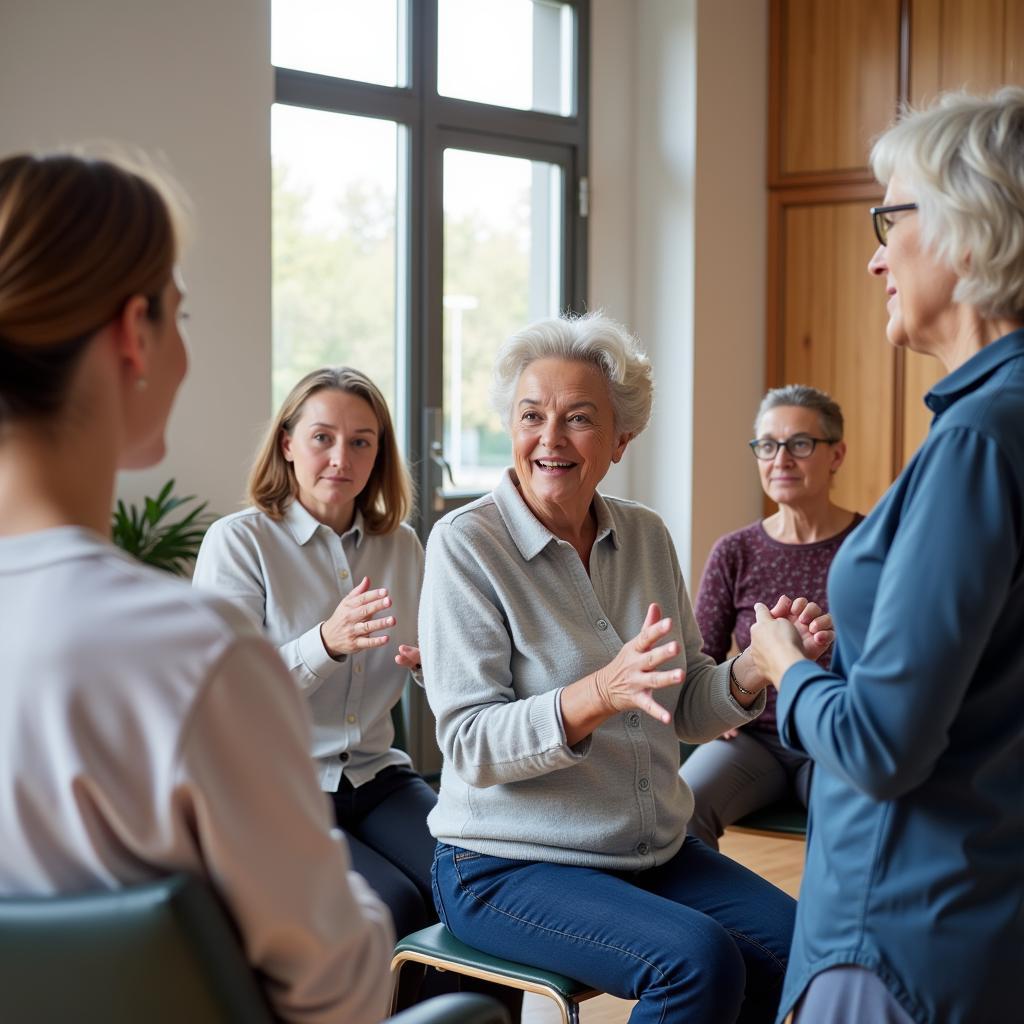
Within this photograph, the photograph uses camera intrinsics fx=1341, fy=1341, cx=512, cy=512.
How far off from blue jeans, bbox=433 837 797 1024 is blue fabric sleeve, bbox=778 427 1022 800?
2.08 feet

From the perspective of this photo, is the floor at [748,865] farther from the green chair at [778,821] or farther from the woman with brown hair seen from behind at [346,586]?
the woman with brown hair seen from behind at [346,586]

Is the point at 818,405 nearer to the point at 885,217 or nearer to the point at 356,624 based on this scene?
the point at 356,624

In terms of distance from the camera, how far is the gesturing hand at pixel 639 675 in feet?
5.75

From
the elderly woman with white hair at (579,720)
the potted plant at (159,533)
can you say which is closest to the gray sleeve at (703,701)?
the elderly woman with white hair at (579,720)

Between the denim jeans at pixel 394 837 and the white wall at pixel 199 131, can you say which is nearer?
the denim jeans at pixel 394 837

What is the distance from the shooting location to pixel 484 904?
6.64 feet

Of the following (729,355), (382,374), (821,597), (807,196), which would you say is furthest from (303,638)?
(807,196)

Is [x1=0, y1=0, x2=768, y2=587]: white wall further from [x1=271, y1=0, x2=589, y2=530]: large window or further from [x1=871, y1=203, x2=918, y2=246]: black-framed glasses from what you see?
[x1=871, y1=203, x2=918, y2=246]: black-framed glasses

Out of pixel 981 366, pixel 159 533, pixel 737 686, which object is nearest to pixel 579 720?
pixel 737 686

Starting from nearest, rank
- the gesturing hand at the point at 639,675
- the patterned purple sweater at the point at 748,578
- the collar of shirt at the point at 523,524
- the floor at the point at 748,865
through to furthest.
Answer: the gesturing hand at the point at 639,675, the collar of shirt at the point at 523,524, the floor at the point at 748,865, the patterned purple sweater at the point at 748,578

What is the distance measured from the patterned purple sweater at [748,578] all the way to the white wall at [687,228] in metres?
2.06

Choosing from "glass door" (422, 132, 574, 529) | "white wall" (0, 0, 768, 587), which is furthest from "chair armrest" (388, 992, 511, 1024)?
"white wall" (0, 0, 768, 587)

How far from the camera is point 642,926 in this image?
75.2 inches

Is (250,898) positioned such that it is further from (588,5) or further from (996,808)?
(588,5)
